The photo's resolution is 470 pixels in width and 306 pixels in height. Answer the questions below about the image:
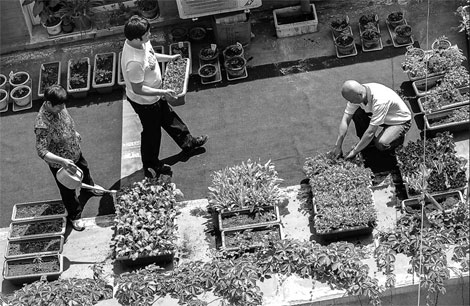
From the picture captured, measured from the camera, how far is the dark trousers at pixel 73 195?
1053cm

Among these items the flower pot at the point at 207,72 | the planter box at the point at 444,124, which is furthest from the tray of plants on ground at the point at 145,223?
the planter box at the point at 444,124

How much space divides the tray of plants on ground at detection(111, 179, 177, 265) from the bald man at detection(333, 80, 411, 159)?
205 centimetres

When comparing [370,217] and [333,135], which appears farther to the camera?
[333,135]

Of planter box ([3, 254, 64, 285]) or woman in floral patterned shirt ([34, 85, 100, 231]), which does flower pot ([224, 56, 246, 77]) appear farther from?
planter box ([3, 254, 64, 285])

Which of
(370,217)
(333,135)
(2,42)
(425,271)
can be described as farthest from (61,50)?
(425,271)

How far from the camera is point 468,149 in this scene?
1081 centimetres

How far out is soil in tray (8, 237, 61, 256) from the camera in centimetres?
1047

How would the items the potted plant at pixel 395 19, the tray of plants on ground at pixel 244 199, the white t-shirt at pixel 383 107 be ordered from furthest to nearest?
the potted plant at pixel 395 19, the white t-shirt at pixel 383 107, the tray of plants on ground at pixel 244 199

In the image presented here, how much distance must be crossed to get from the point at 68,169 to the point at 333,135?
3.32 m

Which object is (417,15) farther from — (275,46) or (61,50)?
(61,50)

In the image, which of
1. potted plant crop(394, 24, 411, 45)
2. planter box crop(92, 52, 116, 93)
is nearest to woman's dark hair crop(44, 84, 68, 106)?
planter box crop(92, 52, 116, 93)

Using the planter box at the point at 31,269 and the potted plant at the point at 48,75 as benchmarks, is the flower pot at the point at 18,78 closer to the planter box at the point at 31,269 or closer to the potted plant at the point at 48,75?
the potted plant at the point at 48,75

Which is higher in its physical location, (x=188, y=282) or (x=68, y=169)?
(x=68, y=169)

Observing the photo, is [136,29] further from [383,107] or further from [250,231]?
[383,107]
